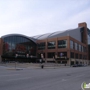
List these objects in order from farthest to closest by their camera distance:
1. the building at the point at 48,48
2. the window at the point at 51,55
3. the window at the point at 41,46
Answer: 1. the window at the point at 41,46
2. the window at the point at 51,55
3. the building at the point at 48,48

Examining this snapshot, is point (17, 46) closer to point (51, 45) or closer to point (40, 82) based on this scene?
point (51, 45)

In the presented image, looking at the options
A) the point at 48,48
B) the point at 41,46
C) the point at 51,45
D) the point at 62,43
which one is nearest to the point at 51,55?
the point at 48,48

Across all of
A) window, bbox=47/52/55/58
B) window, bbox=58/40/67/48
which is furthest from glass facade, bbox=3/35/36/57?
window, bbox=58/40/67/48

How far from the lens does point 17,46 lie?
83938 millimetres

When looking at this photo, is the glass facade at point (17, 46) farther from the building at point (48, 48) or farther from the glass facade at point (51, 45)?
the glass facade at point (51, 45)

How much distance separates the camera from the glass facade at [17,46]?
78562 millimetres

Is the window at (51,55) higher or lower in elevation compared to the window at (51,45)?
lower

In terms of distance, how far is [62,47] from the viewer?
88000 mm

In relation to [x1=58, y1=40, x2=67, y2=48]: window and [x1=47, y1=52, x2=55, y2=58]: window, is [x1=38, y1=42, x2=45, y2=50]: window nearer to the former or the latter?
[x1=47, y1=52, x2=55, y2=58]: window

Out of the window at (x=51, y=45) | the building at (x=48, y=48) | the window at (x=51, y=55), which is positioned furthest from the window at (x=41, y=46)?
A: the window at (x=51, y=55)

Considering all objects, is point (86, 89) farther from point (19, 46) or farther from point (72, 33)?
point (72, 33)

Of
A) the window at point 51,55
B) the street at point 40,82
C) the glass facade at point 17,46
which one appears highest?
the glass facade at point 17,46

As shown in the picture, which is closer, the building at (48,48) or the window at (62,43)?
the building at (48,48)

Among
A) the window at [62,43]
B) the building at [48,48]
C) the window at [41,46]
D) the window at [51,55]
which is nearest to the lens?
the building at [48,48]
